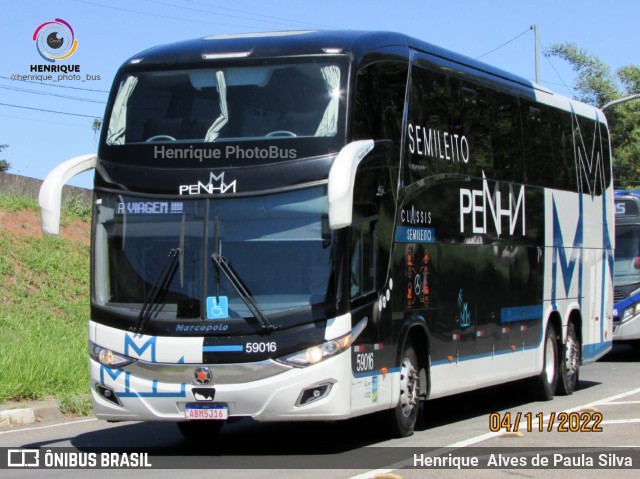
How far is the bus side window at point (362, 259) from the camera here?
1098 centimetres

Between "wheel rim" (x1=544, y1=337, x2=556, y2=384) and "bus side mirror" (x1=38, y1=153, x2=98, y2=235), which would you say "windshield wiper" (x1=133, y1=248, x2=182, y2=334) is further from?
"wheel rim" (x1=544, y1=337, x2=556, y2=384)

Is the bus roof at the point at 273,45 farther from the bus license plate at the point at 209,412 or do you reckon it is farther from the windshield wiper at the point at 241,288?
the bus license plate at the point at 209,412

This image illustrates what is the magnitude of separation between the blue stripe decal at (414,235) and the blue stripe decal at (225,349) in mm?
2330

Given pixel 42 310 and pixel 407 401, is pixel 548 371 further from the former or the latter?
pixel 42 310

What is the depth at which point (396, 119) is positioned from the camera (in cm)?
1212

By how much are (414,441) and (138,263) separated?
341 centimetres

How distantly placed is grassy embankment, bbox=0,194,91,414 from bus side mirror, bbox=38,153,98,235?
4.30 meters

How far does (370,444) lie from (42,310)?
18.8m

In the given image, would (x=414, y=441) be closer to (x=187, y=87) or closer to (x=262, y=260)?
(x=262, y=260)

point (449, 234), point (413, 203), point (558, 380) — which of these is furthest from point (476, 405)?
point (413, 203)

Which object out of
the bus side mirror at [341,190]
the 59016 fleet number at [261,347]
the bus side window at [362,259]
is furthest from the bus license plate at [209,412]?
the bus side mirror at [341,190]

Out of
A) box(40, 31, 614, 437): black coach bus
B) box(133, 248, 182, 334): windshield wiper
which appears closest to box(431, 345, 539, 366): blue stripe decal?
box(40, 31, 614, 437): black coach bus

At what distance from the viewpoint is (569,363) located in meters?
17.6

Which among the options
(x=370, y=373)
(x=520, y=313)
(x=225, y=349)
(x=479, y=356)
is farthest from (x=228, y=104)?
(x=520, y=313)
